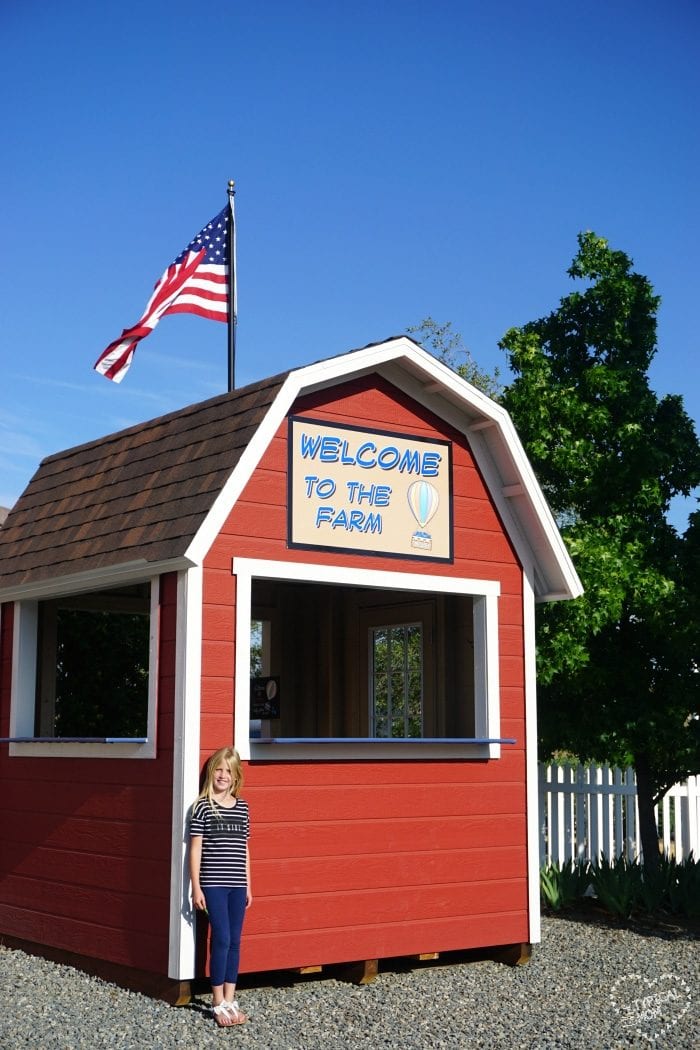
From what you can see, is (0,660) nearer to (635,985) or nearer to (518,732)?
(518,732)

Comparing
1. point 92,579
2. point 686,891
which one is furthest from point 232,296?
point 686,891

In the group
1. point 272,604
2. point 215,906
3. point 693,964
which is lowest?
point 693,964

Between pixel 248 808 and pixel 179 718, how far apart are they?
0.78 metres

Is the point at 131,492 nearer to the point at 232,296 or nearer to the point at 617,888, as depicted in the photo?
the point at 232,296

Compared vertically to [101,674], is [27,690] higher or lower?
lower

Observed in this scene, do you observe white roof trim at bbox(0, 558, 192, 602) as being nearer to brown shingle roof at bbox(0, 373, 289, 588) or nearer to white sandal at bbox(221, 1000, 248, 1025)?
brown shingle roof at bbox(0, 373, 289, 588)

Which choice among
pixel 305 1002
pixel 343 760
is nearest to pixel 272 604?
pixel 343 760

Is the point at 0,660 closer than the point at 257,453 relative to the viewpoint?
No

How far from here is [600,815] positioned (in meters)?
14.7

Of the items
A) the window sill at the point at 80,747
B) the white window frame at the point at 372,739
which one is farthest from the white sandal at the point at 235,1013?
the window sill at the point at 80,747

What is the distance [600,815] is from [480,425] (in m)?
6.06

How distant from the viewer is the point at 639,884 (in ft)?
42.4

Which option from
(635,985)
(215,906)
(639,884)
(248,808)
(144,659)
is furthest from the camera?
(144,659)

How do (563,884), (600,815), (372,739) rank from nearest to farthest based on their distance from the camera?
(372,739) → (563,884) → (600,815)
